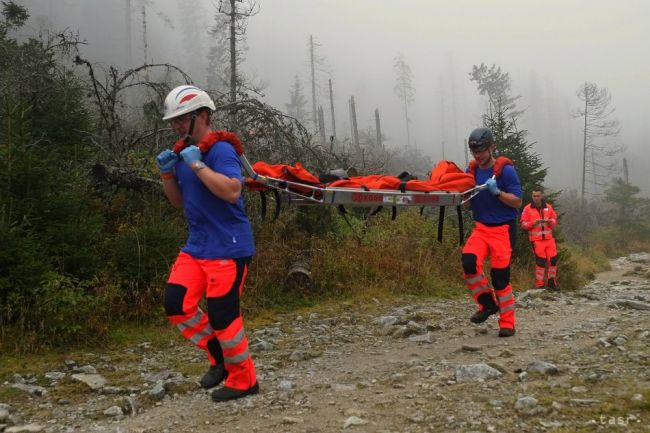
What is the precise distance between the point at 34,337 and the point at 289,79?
94860 millimetres

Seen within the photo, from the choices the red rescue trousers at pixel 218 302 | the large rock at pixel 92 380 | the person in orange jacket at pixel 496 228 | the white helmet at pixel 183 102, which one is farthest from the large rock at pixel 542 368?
the large rock at pixel 92 380

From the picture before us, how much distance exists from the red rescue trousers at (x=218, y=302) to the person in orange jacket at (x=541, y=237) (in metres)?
8.69

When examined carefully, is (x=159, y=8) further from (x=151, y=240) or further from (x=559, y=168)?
(x=151, y=240)

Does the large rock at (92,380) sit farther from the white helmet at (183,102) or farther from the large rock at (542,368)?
the large rock at (542,368)

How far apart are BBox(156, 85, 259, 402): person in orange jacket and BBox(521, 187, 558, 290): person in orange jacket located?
343 inches

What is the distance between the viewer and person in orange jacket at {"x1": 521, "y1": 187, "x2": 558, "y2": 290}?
34.7ft

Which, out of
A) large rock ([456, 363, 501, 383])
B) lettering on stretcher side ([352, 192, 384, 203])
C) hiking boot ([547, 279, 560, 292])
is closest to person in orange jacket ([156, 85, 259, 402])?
lettering on stretcher side ([352, 192, 384, 203])

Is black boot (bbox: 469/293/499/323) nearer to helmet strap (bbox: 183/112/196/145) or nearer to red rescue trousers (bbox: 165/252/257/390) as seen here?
red rescue trousers (bbox: 165/252/257/390)

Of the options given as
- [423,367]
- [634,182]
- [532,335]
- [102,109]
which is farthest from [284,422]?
[634,182]

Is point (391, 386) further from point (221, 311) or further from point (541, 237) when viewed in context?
point (541, 237)

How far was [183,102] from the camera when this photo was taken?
11.8 feet

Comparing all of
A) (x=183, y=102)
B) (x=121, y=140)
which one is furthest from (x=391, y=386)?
(x=121, y=140)

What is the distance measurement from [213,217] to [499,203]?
355 cm

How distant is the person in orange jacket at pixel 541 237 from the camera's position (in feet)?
34.7
